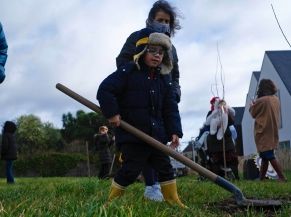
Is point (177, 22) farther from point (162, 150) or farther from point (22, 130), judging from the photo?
point (22, 130)

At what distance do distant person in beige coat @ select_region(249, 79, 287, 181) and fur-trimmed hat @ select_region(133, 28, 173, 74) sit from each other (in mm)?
4653

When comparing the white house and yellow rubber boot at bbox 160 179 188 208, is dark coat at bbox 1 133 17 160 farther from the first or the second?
the white house

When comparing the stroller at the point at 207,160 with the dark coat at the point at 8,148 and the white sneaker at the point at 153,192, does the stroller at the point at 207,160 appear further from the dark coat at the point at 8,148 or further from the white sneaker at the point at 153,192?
the dark coat at the point at 8,148

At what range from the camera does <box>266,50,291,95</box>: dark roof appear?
30375mm

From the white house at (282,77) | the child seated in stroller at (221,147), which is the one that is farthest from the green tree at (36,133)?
the child seated in stroller at (221,147)

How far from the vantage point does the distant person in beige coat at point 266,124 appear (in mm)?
8797

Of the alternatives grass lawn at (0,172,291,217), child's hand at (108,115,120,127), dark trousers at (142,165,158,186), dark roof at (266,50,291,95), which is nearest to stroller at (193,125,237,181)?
grass lawn at (0,172,291,217)

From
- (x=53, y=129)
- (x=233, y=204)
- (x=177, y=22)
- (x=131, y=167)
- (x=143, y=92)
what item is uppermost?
(x=53, y=129)

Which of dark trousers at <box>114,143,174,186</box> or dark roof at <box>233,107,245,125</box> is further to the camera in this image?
dark roof at <box>233,107,245,125</box>

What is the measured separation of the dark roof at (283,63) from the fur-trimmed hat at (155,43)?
1025 inches

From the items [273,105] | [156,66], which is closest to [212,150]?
[273,105]

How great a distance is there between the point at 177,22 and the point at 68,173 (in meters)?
23.5

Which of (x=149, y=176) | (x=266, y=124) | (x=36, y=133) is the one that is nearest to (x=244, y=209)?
(x=149, y=176)

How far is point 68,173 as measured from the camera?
1101 inches
